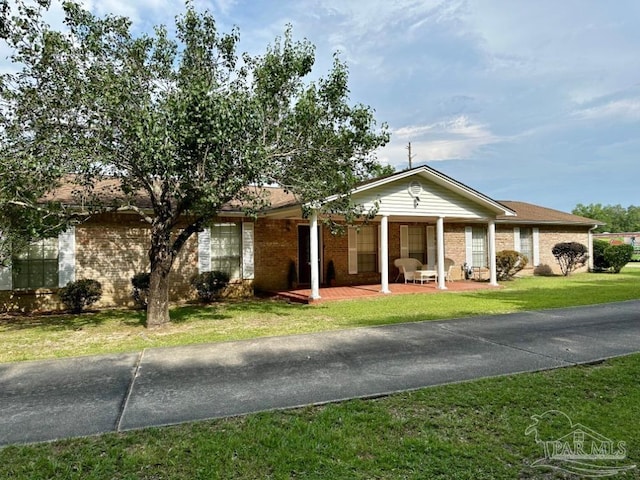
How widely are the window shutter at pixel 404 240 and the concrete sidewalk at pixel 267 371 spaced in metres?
9.58

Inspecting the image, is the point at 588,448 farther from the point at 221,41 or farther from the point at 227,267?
the point at 227,267

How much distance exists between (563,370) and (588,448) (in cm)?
216

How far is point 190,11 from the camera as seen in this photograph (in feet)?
26.7

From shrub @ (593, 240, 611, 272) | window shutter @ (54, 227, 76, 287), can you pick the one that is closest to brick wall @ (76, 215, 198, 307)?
window shutter @ (54, 227, 76, 287)

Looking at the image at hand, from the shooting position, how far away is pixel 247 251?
14.0m

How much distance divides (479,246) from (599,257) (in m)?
8.76

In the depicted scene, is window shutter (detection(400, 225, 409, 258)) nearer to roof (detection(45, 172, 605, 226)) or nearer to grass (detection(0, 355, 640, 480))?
roof (detection(45, 172, 605, 226))

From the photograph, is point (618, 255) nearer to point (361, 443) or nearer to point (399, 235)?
point (399, 235)

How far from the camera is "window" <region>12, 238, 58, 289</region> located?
11.3 m

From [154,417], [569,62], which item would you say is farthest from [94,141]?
[569,62]

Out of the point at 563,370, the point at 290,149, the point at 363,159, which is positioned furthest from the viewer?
the point at 363,159

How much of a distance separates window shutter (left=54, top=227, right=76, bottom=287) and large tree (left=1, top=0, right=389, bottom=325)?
339 centimetres

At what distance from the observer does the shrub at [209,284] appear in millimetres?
12844

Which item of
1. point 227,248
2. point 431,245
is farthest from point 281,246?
point 431,245
